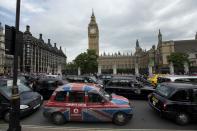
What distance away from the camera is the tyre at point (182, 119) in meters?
9.34

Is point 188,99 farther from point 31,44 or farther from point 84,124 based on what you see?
point 31,44

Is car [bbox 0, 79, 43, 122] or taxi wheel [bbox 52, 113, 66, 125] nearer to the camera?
taxi wheel [bbox 52, 113, 66, 125]

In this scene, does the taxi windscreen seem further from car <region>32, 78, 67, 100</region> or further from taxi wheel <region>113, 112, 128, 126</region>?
car <region>32, 78, 67, 100</region>

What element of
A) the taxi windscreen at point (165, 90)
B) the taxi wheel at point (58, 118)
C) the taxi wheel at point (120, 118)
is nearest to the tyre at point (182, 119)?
the taxi windscreen at point (165, 90)

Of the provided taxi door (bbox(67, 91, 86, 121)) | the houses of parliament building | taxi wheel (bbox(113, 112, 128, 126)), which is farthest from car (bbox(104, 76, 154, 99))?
the houses of parliament building

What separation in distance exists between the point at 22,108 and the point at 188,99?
24.8 ft

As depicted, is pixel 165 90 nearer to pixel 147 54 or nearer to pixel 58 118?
pixel 58 118

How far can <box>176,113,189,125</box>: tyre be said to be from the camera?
30.7 feet

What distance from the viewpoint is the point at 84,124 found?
30.9ft

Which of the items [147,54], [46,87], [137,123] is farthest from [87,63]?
[137,123]

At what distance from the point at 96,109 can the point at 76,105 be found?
2.87ft

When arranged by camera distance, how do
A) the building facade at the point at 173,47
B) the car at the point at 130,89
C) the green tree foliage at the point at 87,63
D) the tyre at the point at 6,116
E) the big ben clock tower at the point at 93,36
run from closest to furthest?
the tyre at the point at 6,116 → the car at the point at 130,89 → the green tree foliage at the point at 87,63 → the building facade at the point at 173,47 → the big ben clock tower at the point at 93,36

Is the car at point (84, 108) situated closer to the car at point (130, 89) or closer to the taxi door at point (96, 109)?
the taxi door at point (96, 109)

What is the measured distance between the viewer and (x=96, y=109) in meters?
9.13
